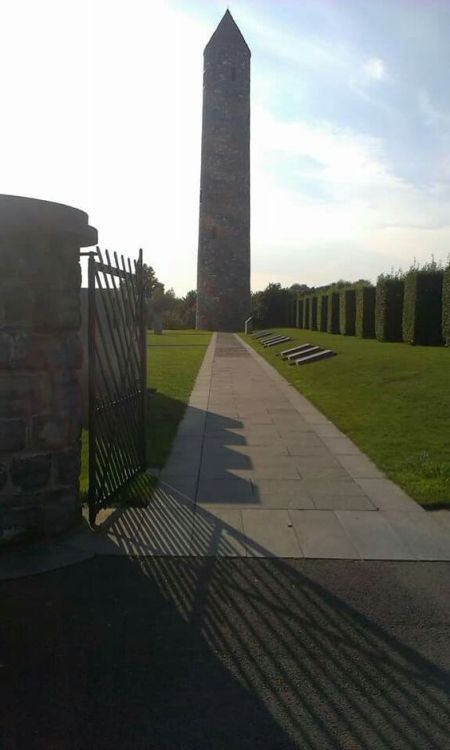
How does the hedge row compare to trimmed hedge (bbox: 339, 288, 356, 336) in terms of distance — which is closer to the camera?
the hedge row

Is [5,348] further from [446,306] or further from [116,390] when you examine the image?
[446,306]

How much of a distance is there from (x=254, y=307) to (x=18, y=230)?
4394cm

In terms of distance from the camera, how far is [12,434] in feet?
14.7

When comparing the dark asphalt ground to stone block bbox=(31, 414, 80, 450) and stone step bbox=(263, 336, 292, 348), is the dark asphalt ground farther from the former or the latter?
stone step bbox=(263, 336, 292, 348)

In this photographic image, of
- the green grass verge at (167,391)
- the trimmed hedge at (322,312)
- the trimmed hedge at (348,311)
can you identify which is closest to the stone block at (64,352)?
the green grass verge at (167,391)

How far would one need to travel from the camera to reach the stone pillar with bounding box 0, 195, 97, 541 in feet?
14.4

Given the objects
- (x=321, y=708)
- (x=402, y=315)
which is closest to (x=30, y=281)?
(x=321, y=708)

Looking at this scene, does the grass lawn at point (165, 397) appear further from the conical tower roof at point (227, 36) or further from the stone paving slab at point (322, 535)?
the conical tower roof at point (227, 36)

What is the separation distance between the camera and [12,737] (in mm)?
2570

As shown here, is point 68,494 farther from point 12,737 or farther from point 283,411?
point 283,411

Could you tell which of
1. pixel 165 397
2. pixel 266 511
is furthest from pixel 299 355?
pixel 266 511

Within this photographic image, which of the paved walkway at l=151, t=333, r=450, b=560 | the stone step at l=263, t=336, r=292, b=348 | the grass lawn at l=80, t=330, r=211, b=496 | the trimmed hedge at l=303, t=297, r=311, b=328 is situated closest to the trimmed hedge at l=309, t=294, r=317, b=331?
the trimmed hedge at l=303, t=297, r=311, b=328

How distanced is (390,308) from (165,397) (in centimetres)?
1463

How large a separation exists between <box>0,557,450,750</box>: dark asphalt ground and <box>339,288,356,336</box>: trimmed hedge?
27.1 metres
